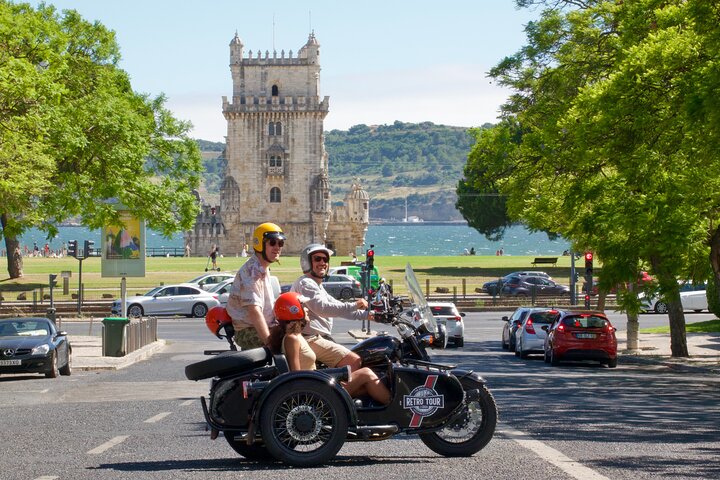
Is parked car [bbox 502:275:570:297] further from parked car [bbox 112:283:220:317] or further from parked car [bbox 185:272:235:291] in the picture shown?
parked car [bbox 112:283:220:317]

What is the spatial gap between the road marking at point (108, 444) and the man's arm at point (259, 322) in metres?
2.43

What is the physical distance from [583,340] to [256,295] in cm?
2008

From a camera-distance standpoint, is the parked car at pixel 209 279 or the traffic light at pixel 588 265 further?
A: the parked car at pixel 209 279

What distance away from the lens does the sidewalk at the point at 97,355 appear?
29.1 meters

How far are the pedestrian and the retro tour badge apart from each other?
20 centimetres

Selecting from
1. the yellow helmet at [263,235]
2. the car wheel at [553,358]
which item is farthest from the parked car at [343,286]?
the yellow helmet at [263,235]

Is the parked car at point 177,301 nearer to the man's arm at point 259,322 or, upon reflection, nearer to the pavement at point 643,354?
the pavement at point 643,354

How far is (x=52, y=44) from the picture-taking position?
4391cm

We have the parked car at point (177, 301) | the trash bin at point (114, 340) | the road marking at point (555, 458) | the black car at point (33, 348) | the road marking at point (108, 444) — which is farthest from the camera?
the parked car at point (177, 301)

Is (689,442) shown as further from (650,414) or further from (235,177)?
(235,177)

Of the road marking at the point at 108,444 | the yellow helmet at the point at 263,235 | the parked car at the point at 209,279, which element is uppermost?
the yellow helmet at the point at 263,235

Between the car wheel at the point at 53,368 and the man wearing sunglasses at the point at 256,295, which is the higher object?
the man wearing sunglasses at the point at 256,295

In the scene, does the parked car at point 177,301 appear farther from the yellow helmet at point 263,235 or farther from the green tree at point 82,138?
the yellow helmet at point 263,235

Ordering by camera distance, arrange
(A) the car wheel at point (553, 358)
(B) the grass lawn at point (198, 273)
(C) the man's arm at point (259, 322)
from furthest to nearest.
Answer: (B) the grass lawn at point (198, 273)
(A) the car wheel at point (553, 358)
(C) the man's arm at point (259, 322)
